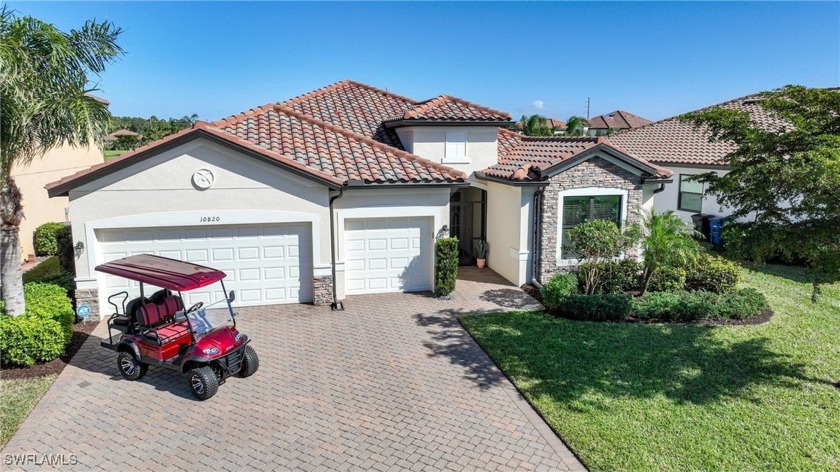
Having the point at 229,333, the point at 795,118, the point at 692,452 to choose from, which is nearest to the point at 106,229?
the point at 229,333

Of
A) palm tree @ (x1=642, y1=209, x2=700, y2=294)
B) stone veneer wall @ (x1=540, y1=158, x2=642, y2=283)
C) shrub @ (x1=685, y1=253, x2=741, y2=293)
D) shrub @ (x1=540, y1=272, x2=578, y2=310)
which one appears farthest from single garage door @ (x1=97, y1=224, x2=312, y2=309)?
shrub @ (x1=685, y1=253, x2=741, y2=293)

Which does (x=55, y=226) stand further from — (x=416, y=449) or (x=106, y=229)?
(x=416, y=449)

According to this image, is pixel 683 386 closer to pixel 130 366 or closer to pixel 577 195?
pixel 577 195

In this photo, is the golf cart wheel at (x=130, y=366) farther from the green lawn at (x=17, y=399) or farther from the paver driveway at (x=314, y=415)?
the green lawn at (x=17, y=399)

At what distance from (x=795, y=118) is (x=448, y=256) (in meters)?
8.35

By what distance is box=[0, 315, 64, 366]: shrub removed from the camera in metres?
9.81

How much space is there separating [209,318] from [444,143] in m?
10.3

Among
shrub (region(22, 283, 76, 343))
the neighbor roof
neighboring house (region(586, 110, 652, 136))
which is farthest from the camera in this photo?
neighboring house (region(586, 110, 652, 136))

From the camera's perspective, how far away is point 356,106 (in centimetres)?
2042

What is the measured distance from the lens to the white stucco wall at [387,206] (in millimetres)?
14164

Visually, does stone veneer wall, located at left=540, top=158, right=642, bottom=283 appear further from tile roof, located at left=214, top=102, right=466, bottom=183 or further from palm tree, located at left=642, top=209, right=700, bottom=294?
tile roof, located at left=214, top=102, right=466, bottom=183

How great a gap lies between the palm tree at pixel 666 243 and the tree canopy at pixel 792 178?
3.14 metres

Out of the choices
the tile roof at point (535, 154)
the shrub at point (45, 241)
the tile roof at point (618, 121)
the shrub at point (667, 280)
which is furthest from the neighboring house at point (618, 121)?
the shrub at point (45, 241)

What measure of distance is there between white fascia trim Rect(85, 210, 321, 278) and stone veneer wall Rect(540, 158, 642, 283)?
6.55 m
